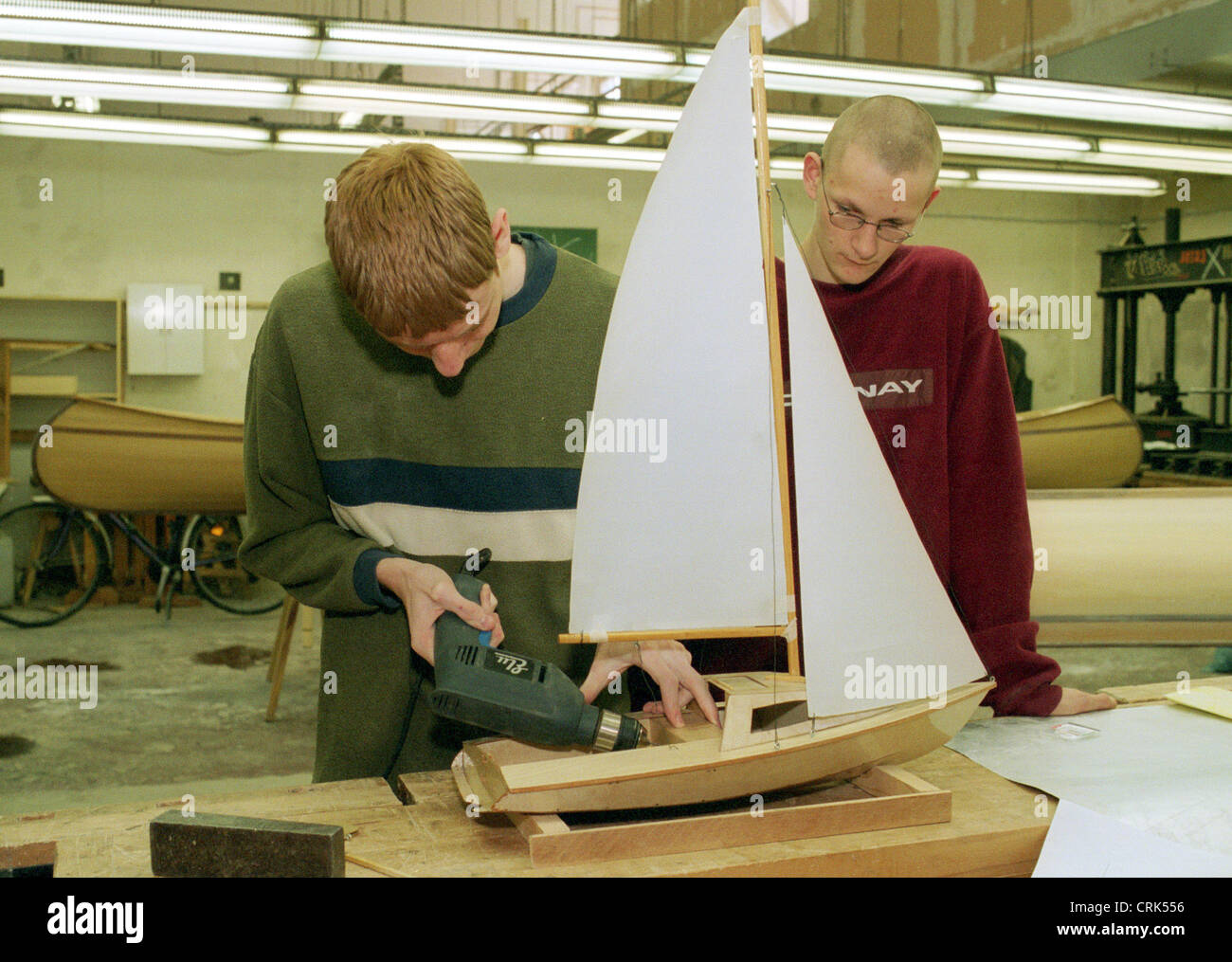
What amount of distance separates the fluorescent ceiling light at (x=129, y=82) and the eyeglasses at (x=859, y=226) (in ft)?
14.2

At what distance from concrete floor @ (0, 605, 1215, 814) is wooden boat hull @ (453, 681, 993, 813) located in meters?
2.30

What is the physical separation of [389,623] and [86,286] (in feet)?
28.5

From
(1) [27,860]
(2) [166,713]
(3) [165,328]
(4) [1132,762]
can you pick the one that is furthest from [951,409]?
(3) [165,328]

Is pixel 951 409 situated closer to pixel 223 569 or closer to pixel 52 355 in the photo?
pixel 223 569

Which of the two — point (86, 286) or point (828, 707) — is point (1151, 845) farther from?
point (86, 286)

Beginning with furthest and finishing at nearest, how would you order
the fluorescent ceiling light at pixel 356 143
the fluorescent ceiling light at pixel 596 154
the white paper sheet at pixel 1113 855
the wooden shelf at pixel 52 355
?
the wooden shelf at pixel 52 355
the fluorescent ceiling light at pixel 596 154
the fluorescent ceiling light at pixel 356 143
the white paper sheet at pixel 1113 855

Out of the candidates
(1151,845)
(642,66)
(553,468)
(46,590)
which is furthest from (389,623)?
(46,590)

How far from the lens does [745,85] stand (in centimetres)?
118

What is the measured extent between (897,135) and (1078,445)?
4663mm

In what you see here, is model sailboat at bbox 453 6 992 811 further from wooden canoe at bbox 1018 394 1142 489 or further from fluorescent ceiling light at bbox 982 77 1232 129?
wooden canoe at bbox 1018 394 1142 489

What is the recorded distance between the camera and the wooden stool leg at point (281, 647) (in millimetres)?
4883

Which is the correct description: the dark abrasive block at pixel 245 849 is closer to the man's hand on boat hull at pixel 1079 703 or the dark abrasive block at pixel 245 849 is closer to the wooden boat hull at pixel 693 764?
the wooden boat hull at pixel 693 764

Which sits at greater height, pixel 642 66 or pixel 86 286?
pixel 642 66

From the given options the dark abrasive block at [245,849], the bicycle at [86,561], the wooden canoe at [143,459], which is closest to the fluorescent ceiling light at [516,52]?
the wooden canoe at [143,459]
